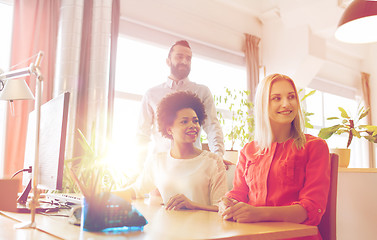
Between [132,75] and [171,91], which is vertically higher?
[132,75]

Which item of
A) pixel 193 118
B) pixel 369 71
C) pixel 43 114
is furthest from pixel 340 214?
pixel 369 71

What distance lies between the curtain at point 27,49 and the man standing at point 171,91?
125 cm

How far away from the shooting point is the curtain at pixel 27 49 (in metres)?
3.24

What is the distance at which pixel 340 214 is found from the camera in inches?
102

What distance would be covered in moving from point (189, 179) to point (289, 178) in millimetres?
509

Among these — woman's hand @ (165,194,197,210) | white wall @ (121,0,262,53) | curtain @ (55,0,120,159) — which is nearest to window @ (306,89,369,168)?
white wall @ (121,0,262,53)

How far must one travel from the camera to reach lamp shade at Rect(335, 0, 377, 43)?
254 centimetres

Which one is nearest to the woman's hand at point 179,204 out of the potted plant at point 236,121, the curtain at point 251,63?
the potted plant at point 236,121

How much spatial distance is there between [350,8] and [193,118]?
5.38ft

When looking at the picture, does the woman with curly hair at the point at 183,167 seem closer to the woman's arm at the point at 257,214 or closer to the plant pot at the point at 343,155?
the woman's arm at the point at 257,214

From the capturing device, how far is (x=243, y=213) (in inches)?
42.5

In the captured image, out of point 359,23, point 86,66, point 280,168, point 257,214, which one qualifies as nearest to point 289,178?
point 280,168

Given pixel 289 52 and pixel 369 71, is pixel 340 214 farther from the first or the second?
pixel 369 71

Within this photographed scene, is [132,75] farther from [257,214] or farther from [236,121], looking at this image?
[257,214]
